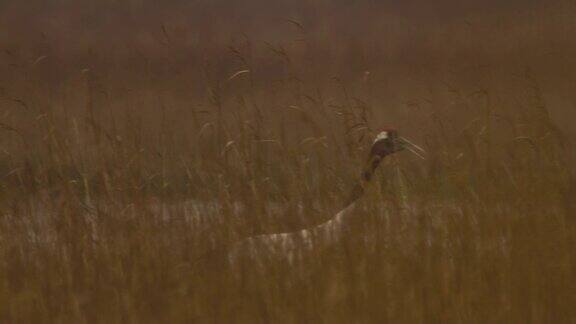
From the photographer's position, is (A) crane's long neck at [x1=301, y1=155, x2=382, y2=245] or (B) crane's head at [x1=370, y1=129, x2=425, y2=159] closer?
(A) crane's long neck at [x1=301, y1=155, x2=382, y2=245]

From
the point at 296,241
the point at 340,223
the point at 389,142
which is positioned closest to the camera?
A: the point at 296,241

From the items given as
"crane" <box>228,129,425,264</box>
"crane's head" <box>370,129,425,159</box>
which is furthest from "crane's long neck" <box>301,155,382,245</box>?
"crane's head" <box>370,129,425,159</box>

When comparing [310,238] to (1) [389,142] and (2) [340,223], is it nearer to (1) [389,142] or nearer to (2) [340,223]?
(2) [340,223]

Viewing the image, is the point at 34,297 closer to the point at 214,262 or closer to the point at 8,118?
the point at 214,262

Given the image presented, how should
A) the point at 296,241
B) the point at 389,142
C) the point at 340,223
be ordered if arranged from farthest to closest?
1. the point at 389,142
2. the point at 340,223
3. the point at 296,241

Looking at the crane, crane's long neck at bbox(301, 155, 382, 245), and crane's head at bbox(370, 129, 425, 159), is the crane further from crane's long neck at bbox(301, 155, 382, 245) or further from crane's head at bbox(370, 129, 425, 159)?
crane's head at bbox(370, 129, 425, 159)

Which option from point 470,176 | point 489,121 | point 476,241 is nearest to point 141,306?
point 476,241

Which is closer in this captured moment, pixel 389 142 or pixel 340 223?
pixel 340 223

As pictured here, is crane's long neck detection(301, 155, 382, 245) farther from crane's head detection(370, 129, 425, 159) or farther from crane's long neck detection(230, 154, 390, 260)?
crane's head detection(370, 129, 425, 159)

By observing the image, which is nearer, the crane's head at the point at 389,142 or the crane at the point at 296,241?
the crane at the point at 296,241

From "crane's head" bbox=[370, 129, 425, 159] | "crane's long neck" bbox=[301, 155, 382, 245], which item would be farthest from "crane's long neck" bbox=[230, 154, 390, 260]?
"crane's head" bbox=[370, 129, 425, 159]

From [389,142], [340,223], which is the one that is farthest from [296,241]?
[389,142]

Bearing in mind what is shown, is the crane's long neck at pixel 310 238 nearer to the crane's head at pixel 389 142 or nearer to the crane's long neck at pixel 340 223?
the crane's long neck at pixel 340 223

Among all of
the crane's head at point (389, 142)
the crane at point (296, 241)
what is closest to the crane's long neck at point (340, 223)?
the crane at point (296, 241)
